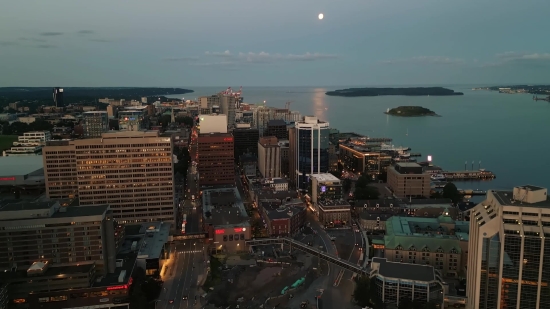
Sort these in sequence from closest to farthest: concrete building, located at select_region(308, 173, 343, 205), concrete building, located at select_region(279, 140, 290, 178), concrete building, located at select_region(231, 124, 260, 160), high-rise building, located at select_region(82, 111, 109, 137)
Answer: concrete building, located at select_region(308, 173, 343, 205) → concrete building, located at select_region(279, 140, 290, 178) → concrete building, located at select_region(231, 124, 260, 160) → high-rise building, located at select_region(82, 111, 109, 137)

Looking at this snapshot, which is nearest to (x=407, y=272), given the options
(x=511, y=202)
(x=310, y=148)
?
(x=511, y=202)

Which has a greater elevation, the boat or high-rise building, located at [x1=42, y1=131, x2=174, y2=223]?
high-rise building, located at [x1=42, y1=131, x2=174, y2=223]

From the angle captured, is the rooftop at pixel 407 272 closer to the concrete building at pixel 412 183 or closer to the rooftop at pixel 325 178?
the rooftop at pixel 325 178

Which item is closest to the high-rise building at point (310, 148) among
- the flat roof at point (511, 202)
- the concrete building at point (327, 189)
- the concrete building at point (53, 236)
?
the concrete building at point (327, 189)

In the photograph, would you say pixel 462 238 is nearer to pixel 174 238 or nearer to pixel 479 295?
pixel 479 295

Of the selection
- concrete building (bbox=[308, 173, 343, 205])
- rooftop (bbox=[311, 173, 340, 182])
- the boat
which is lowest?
the boat

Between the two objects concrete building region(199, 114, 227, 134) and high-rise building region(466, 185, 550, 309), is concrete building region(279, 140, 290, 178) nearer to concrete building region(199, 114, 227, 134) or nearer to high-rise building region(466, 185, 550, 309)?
concrete building region(199, 114, 227, 134)

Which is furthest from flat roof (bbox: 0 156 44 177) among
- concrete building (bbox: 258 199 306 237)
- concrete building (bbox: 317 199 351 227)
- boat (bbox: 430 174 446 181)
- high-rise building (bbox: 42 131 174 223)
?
boat (bbox: 430 174 446 181)
